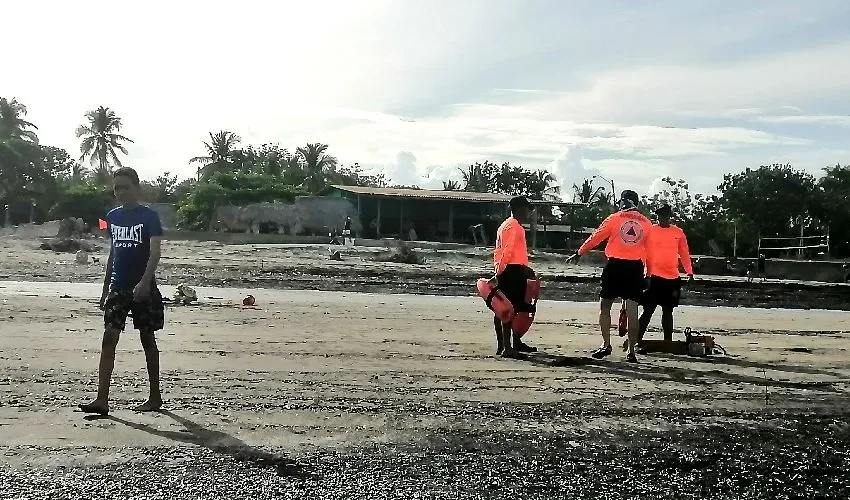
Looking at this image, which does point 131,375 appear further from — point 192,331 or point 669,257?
point 669,257

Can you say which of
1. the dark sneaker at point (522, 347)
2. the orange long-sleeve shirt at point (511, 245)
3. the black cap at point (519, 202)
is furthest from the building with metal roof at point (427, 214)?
the orange long-sleeve shirt at point (511, 245)

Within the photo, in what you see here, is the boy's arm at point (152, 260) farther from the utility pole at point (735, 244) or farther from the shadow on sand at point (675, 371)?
the utility pole at point (735, 244)

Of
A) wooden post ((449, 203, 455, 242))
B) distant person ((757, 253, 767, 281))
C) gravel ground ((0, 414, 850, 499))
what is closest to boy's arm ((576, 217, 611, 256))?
gravel ground ((0, 414, 850, 499))

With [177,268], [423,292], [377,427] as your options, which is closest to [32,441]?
[377,427]

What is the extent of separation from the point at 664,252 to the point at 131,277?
6148 mm

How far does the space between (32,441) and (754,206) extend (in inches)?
1774

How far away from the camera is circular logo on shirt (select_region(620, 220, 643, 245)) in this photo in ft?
28.7

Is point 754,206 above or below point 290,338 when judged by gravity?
above

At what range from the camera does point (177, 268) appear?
22328mm

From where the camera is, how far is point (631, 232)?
8.74 meters

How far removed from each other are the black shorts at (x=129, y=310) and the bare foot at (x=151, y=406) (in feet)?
1.52

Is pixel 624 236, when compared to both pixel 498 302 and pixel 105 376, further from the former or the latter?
pixel 105 376

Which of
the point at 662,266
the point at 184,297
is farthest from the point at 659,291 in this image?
the point at 184,297

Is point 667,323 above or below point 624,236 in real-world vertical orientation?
below
